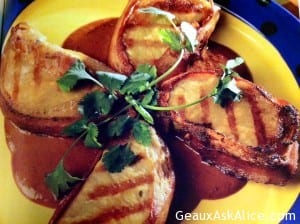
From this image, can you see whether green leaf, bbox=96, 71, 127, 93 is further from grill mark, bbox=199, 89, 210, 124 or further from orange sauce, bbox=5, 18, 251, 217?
grill mark, bbox=199, 89, 210, 124

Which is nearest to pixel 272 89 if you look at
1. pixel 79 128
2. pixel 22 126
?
pixel 79 128

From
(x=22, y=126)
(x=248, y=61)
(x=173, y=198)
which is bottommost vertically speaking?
(x=173, y=198)

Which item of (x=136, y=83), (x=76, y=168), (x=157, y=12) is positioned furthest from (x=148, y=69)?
(x=76, y=168)

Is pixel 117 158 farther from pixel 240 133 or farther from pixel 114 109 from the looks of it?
pixel 240 133

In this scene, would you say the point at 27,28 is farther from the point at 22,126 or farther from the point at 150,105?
the point at 150,105

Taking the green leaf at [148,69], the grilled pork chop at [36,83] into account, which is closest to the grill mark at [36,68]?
the grilled pork chop at [36,83]

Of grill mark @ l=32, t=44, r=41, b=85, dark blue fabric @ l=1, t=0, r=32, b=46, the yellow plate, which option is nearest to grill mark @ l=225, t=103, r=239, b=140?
the yellow plate
